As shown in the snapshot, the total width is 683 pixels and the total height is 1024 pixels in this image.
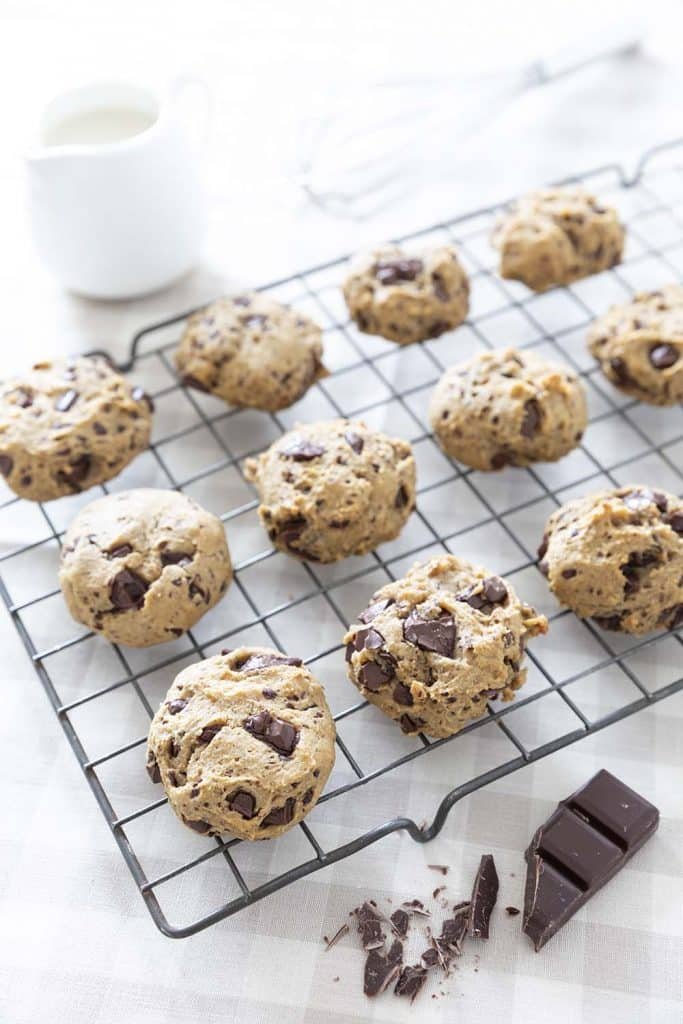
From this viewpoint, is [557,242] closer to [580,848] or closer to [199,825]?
[580,848]

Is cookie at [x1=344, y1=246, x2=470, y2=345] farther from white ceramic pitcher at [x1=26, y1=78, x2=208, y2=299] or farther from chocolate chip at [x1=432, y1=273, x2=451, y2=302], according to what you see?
white ceramic pitcher at [x1=26, y1=78, x2=208, y2=299]

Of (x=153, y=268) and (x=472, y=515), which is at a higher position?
(x=153, y=268)

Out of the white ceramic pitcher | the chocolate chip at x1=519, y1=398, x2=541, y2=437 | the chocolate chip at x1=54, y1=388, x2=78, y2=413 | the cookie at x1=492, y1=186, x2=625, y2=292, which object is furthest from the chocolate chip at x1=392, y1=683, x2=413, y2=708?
the white ceramic pitcher

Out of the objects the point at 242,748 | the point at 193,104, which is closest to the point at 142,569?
the point at 242,748

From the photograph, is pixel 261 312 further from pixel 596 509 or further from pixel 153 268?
pixel 596 509

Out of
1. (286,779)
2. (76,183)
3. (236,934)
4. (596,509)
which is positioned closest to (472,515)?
(596,509)

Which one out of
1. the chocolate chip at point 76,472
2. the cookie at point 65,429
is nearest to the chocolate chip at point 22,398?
the cookie at point 65,429
